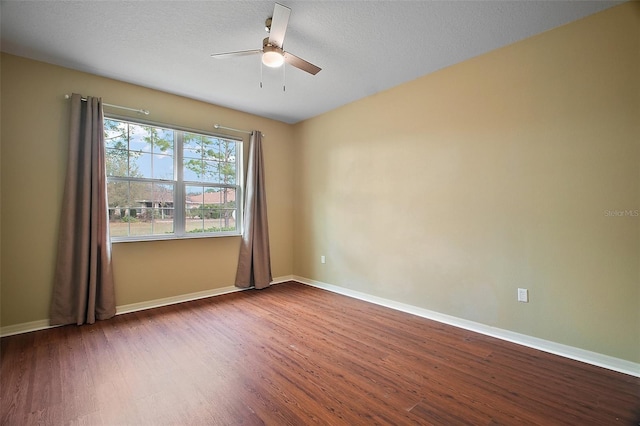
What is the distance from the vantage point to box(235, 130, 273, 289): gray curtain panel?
4203 millimetres

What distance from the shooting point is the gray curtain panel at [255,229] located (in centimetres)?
420

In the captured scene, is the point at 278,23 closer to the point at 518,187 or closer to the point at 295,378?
the point at 518,187

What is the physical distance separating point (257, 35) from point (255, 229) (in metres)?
2.60

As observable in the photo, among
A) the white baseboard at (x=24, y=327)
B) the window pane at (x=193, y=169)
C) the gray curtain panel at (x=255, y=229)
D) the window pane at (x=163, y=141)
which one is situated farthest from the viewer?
A: the gray curtain panel at (x=255, y=229)

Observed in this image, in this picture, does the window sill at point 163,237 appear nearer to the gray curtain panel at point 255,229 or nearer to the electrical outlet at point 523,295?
the gray curtain panel at point 255,229

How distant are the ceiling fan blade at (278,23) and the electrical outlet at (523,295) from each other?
289cm

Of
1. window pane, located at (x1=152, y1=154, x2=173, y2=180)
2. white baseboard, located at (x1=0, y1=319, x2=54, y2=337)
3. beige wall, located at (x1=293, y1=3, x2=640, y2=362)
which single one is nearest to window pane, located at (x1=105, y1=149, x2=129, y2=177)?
window pane, located at (x1=152, y1=154, x2=173, y2=180)

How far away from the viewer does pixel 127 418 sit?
1.57 m

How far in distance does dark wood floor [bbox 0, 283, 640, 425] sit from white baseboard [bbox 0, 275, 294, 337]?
0.17 meters

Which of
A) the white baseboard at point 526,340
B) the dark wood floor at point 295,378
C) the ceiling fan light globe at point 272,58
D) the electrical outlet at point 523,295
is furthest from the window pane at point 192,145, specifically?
the electrical outlet at point 523,295

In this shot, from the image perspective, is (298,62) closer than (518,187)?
Yes

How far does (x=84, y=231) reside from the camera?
2891 millimetres

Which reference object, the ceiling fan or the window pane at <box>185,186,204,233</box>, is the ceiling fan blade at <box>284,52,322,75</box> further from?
the window pane at <box>185,186,204,233</box>

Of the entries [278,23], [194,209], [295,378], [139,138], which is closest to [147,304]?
[194,209]
